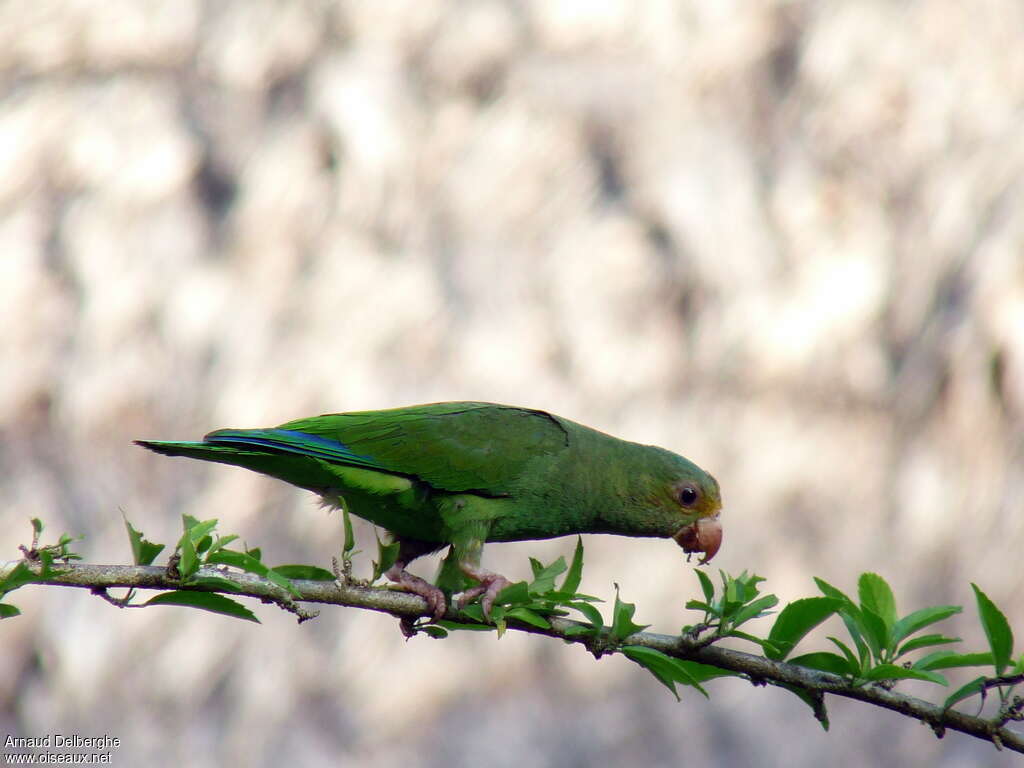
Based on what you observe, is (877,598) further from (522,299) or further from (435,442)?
(522,299)

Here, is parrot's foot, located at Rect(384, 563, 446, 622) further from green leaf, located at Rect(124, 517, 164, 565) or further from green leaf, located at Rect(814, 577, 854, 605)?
green leaf, located at Rect(814, 577, 854, 605)

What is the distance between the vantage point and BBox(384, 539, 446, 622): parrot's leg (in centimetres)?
269

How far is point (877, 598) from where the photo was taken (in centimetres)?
248

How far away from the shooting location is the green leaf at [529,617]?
8.00ft

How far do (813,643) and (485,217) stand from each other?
359cm

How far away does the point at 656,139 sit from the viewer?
652cm

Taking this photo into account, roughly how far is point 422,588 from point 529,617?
0.50 m

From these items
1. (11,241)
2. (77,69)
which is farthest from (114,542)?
(77,69)

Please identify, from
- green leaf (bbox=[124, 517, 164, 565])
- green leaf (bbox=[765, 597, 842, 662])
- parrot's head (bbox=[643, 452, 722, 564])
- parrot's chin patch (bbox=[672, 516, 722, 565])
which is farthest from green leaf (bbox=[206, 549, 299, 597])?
parrot's chin patch (bbox=[672, 516, 722, 565])

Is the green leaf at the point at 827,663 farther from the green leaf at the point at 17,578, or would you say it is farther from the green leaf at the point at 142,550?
the green leaf at the point at 17,578

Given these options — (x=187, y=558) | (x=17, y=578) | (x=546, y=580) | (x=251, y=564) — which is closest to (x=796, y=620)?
(x=546, y=580)

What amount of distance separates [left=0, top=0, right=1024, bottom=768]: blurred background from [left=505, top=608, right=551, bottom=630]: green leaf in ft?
12.4

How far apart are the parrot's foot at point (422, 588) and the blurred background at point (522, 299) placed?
325 centimetres

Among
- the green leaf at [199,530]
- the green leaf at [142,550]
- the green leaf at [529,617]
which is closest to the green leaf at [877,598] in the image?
the green leaf at [529,617]
